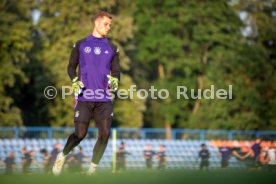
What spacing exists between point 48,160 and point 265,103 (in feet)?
95.1

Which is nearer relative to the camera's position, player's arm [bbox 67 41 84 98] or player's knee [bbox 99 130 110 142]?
player's arm [bbox 67 41 84 98]

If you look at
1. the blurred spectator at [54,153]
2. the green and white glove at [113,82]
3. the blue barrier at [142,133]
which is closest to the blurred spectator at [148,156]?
the blurred spectator at [54,153]

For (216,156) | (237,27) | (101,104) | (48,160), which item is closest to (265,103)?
(237,27)

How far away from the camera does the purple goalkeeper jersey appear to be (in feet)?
33.3

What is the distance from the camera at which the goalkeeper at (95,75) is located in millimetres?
10156

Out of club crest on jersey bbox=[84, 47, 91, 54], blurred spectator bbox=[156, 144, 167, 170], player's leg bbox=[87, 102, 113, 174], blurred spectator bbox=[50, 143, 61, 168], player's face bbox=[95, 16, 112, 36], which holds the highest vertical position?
player's face bbox=[95, 16, 112, 36]

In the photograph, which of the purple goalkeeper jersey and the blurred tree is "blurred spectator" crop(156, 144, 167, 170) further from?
the blurred tree

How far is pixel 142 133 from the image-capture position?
1347 inches

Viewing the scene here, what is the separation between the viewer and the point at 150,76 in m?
60.6

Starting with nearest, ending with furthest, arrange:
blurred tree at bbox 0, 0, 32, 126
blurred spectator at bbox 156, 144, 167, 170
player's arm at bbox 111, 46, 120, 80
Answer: player's arm at bbox 111, 46, 120, 80, blurred spectator at bbox 156, 144, 167, 170, blurred tree at bbox 0, 0, 32, 126

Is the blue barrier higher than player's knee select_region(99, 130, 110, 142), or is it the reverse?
player's knee select_region(99, 130, 110, 142)

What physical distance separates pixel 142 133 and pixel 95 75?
24.2m

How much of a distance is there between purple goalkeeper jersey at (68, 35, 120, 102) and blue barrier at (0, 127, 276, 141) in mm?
19192

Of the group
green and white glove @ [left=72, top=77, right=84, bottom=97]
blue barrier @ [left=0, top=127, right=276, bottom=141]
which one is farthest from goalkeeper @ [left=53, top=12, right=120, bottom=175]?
blue barrier @ [left=0, top=127, right=276, bottom=141]
